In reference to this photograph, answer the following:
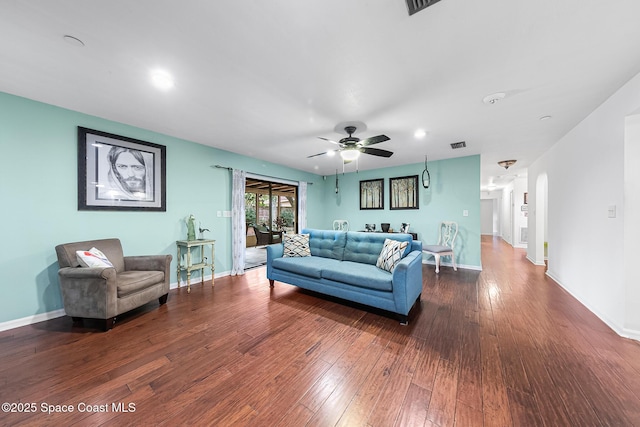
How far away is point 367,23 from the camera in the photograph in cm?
150

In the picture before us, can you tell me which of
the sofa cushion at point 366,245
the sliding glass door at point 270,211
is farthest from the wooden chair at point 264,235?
the sofa cushion at point 366,245

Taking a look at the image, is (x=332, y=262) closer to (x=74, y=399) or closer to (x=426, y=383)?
(x=426, y=383)

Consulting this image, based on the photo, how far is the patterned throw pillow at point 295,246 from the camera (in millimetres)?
3816

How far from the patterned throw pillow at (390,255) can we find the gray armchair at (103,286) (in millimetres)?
2994

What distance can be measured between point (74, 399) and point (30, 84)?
117 inches

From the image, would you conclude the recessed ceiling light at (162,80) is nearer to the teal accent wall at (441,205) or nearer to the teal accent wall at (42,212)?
the teal accent wall at (42,212)

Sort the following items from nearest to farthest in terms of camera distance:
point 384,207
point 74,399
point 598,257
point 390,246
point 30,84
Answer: point 74,399 → point 30,84 → point 598,257 → point 390,246 → point 384,207

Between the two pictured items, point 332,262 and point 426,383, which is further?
point 332,262

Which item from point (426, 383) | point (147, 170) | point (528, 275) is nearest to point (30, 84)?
point (147, 170)

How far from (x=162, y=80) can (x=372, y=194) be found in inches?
207

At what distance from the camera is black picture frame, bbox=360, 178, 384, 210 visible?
20.2 ft

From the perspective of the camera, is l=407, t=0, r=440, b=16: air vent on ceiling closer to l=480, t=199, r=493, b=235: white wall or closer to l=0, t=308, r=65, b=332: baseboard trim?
l=0, t=308, r=65, b=332: baseboard trim

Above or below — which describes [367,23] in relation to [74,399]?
above

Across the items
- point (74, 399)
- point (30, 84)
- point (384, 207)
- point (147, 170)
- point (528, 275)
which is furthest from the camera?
point (384, 207)
